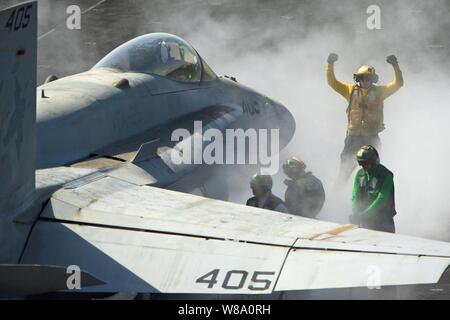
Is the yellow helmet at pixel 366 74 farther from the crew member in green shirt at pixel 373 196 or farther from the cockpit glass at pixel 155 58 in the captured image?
the crew member in green shirt at pixel 373 196

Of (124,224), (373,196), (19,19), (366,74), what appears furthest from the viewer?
(366,74)

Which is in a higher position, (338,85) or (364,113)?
(338,85)

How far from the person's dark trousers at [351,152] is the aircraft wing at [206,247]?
678 cm

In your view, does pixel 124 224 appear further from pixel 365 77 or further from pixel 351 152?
pixel 365 77

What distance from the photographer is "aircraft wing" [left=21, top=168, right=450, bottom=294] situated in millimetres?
10047

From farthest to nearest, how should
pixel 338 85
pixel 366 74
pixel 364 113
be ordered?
pixel 338 85 < pixel 364 113 < pixel 366 74

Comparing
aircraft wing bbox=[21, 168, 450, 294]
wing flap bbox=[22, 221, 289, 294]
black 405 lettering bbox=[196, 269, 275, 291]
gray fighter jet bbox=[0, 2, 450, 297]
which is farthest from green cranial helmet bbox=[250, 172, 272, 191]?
black 405 lettering bbox=[196, 269, 275, 291]

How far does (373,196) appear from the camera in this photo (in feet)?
47.3

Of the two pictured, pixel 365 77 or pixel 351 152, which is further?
pixel 351 152

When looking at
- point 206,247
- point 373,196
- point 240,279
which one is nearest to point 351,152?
point 373,196

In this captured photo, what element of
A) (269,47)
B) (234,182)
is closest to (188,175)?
(234,182)

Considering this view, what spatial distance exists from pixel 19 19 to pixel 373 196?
5921 mm

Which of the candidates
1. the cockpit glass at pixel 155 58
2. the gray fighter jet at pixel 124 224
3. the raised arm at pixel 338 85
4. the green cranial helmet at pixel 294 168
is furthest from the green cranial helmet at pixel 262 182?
the raised arm at pixel 338 85
